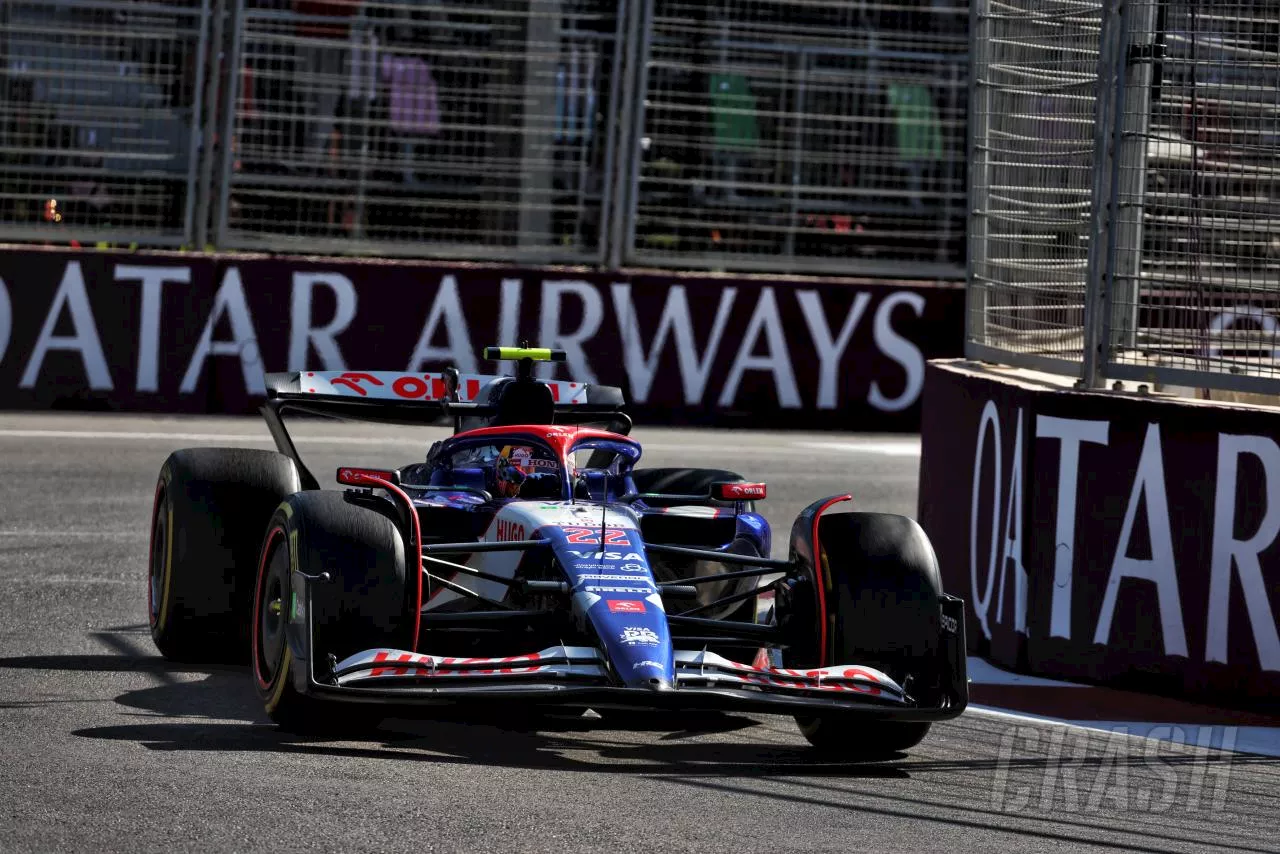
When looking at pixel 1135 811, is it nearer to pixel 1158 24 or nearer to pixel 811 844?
pixel 811 844

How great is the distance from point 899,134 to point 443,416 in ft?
28.5

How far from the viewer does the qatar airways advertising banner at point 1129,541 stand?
24.5 feet

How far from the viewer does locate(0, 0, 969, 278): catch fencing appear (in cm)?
1523

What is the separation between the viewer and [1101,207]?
8336 millimetres

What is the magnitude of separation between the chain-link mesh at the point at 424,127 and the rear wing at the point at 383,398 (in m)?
7.00

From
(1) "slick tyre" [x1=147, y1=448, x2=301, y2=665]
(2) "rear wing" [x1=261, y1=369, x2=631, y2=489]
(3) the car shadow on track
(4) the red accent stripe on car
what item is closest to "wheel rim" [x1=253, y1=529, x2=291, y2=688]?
(3) the car shadow on track

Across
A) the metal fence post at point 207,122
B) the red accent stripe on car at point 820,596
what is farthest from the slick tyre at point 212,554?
the metal fence post at point 207,122

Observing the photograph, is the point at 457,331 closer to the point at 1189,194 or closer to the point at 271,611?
the point at 1189,194

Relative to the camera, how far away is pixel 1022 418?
819 centimetres

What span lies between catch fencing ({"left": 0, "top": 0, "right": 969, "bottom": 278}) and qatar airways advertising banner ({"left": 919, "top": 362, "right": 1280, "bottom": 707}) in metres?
7.86

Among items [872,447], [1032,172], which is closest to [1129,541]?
[1032,172]

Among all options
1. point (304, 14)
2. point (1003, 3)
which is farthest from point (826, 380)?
point (1003, 3)

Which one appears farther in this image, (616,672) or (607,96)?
(607,96)

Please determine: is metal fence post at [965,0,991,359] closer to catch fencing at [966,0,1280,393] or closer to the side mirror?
catch fencing at [966,0,1280,393]
